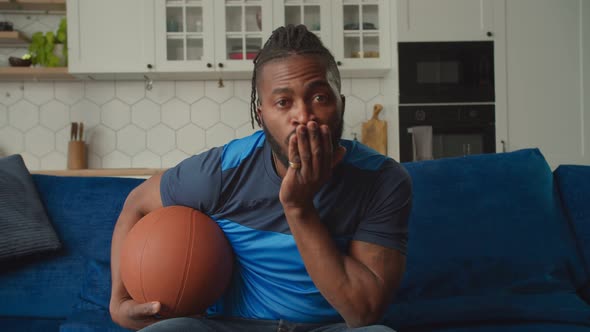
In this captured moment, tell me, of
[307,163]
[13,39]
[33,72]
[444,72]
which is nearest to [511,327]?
[307,163]

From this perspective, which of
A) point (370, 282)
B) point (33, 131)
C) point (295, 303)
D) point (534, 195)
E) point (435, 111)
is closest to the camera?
point (370, 282)

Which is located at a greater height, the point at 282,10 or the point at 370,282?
the point at 282,10

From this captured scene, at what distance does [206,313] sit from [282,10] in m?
2.87

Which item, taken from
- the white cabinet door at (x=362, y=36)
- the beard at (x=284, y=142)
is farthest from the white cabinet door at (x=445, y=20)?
the beard at (x=284, y=142)

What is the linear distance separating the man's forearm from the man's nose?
0.62ft

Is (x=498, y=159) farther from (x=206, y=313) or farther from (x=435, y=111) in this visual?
(x=435, y=111)

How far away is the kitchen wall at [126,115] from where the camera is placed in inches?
154

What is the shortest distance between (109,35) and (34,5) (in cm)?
68

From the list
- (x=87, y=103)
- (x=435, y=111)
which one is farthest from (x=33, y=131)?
(x=435, y=111)

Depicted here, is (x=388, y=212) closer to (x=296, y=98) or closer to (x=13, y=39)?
(x=296, y=98)

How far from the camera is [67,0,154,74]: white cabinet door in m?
3.58

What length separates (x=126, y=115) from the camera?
395cm

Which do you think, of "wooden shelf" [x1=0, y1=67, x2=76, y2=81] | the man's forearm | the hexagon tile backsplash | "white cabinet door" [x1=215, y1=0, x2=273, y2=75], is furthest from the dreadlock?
"wooden shelf" [x1=0, y1=67, x2=76, y2=81]

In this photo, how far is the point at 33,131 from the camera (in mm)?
3912
